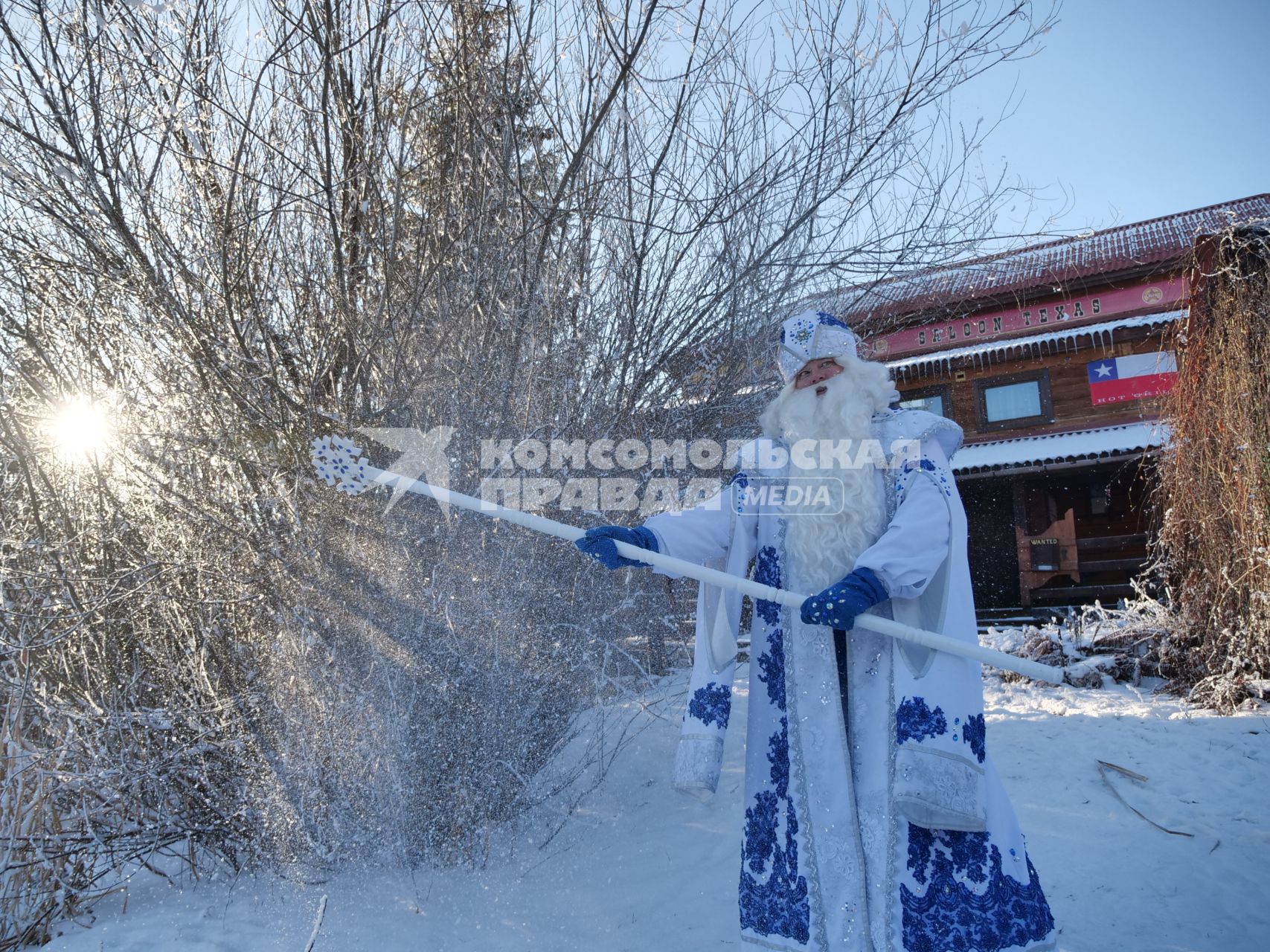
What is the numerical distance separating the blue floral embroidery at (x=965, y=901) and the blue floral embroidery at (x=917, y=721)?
232 mm

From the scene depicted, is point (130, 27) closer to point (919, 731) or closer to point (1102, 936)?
point (919, 731)

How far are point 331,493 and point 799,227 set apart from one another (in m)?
2.70

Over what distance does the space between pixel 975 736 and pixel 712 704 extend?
691 mm

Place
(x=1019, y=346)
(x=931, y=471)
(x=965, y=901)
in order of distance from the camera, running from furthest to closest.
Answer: (x=1019, y=346) → (x=931, y=471) → (x=965, y=901)

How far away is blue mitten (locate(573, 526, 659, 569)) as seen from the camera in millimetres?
2354

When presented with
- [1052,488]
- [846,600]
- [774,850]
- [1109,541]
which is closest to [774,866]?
[774,850]

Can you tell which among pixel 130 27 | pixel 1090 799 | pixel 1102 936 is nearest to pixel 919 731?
pixel 1102 936

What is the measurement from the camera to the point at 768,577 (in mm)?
2371

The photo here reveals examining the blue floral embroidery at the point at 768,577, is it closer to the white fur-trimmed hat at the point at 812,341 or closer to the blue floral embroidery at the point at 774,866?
the blue floral embroidery at the point at 774,866

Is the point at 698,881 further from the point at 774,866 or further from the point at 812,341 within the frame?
the point at 812,341

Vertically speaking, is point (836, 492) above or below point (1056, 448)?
below

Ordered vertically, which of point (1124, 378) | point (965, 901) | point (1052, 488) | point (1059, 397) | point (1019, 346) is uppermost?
point (1019, 346)

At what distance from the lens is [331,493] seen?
9.83 feet

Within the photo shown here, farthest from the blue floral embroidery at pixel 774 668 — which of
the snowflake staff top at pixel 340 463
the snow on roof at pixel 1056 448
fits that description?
the snow on roof at pixel 1056 448
